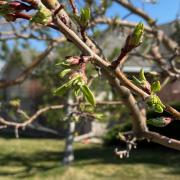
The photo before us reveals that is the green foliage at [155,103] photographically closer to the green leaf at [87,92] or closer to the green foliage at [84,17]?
the green leaf at [87,92]

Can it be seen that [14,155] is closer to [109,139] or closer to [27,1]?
[109,139]

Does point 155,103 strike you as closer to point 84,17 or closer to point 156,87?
point 156,87

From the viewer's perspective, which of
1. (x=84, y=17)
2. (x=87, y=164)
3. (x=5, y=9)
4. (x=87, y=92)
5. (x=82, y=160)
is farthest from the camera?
(x=82, y=160)

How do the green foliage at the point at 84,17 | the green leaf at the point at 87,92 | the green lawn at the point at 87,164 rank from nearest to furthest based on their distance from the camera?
1. the green leaf at the point at 87,92
2. the green foliage at the point at 84,17
3. the green lawn at the point at 87,164

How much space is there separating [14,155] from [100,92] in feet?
14.7

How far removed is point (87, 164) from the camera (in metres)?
13.8

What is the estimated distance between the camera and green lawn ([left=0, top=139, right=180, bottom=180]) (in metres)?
12.0

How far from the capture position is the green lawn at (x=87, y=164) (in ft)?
39.4

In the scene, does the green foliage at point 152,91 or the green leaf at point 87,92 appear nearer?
the green leaf at point 87,92

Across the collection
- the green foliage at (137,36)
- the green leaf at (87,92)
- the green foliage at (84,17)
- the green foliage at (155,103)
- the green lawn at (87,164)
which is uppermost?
the green foliage at (84,17)

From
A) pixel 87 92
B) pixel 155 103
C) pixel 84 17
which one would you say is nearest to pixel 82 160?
pixel 84 17

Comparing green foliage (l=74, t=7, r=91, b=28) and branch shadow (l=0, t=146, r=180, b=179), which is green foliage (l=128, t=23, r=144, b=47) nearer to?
green foliage (l=74, t=7, r=91, b=28)

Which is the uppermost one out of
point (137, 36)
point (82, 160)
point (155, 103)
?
point (137, 36)

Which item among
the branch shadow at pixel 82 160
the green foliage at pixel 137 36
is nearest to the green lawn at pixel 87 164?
the branch shadow at pixel 82 160
